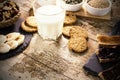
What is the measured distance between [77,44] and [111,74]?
0.86 feet

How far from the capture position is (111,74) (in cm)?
104

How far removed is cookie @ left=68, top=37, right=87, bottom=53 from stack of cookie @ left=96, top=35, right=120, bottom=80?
92mm

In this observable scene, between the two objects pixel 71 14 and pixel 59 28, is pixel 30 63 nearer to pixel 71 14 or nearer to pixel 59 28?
pixel 59 28

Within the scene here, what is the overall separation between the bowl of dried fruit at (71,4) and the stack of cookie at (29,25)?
0.72 ft

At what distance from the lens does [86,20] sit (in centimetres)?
145

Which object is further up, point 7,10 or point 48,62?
point 7,10

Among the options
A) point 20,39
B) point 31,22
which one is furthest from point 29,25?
point 20,39

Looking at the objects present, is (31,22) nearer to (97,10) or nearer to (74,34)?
(74,34)

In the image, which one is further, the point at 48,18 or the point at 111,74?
the point at 48,18

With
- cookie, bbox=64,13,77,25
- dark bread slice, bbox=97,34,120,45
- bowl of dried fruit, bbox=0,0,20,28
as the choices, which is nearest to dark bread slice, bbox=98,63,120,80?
dark bread slice, bbox=97,34,120,45

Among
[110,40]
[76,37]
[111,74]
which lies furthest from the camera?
[76,37]

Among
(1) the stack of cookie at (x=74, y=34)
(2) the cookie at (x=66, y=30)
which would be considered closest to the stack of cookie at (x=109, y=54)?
(1) the stack of cookie at (x=74, y=34)

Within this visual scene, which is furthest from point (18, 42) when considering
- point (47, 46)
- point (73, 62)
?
point (73, 62)

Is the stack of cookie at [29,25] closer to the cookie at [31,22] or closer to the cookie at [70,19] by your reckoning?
the cookie at [31,22]
